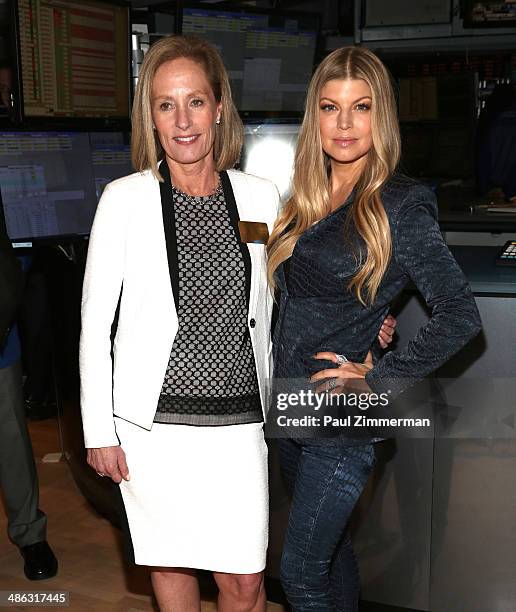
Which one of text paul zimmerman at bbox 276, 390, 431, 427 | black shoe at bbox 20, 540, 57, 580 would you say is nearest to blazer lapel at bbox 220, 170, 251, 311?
text paul zimmerman at bbox 276, 390, 431, 427

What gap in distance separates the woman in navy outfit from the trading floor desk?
556 millimetres

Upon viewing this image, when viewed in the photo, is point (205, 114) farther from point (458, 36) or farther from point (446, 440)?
point (458, 36)

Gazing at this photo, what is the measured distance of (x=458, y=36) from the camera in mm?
3875

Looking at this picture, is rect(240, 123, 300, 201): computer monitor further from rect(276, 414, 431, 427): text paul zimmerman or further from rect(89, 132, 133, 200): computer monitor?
rect(276, 414, 431, 427): text paul zimmerman

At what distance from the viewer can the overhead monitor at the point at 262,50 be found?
2.90 meters

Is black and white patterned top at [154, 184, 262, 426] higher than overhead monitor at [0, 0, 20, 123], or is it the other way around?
overhead monitor at [0, 0, 20, 123]

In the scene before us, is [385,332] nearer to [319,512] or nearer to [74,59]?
[319,512]

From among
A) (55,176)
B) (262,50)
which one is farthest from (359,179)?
(262,50)

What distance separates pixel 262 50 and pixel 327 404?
1.68m

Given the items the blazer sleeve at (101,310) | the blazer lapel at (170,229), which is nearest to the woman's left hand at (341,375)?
the blazer lapel at (170,229)

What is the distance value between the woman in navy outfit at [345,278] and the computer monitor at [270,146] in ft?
3.97

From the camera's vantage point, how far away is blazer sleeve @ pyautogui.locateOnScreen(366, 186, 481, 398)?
1553 mm

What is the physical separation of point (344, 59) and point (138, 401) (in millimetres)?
810

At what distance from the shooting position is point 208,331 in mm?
1721
